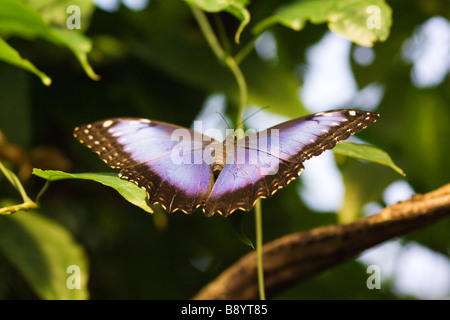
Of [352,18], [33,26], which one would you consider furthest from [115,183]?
[352,18]

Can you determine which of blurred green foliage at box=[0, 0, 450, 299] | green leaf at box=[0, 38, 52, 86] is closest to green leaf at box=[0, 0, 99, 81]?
green leaf at box=[0, 38, 52, 86]

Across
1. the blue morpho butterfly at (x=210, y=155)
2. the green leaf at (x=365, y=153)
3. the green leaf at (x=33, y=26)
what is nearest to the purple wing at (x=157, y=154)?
the blue morpho butterfly at (x=210, y=155)

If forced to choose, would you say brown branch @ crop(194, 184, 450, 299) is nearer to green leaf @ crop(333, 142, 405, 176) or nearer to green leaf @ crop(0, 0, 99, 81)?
green leaf @ crop(333, 142, 405, 176)

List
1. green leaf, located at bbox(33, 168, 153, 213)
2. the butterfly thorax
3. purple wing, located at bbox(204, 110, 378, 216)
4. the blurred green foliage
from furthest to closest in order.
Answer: the blurred green foliage < the butterfly thorax < purple wing, located at bbox(204, 110, 378, 216) < green leaf, located at bbox(33, 168, 153, 213)

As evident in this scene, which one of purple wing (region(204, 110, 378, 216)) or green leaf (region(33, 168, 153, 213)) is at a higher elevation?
purple wing (region(204, 110, 378, 216))

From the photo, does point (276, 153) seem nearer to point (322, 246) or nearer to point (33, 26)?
point (322, 246)

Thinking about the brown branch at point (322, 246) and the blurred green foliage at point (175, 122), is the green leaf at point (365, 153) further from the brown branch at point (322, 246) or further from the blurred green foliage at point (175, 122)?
the blurred green foliage at point (175, 122)
